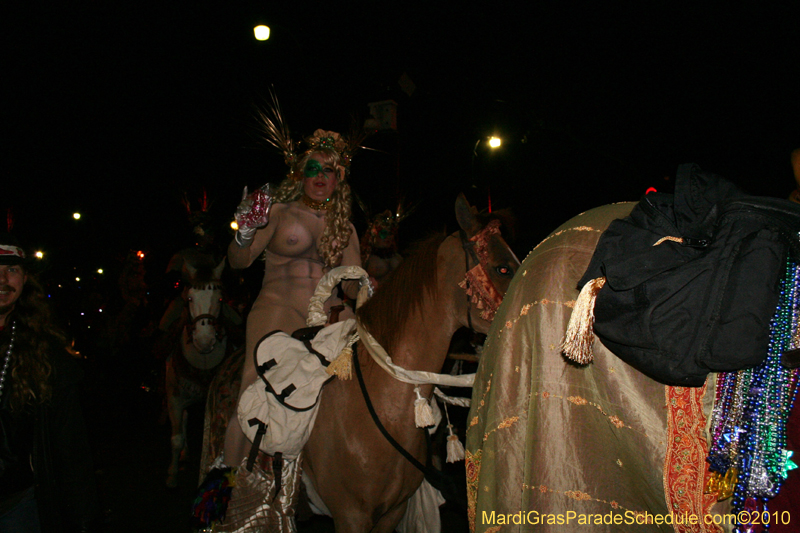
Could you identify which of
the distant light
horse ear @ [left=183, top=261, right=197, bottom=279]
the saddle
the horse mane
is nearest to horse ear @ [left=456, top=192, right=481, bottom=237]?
the horse mane

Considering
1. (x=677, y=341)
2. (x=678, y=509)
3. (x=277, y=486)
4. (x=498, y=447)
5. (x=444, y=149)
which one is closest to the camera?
(x=677, y=341)

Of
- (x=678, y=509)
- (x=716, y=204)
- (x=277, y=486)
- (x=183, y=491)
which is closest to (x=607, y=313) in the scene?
(x=716, y=204)

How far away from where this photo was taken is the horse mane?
2.40 metres

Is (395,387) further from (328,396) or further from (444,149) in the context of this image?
(444,149)

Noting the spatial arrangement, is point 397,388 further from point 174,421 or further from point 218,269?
point 218,269

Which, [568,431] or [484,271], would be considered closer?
[568,431]

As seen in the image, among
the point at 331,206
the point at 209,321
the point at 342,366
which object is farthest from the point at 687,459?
the point at 209,321

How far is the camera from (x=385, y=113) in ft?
24.9

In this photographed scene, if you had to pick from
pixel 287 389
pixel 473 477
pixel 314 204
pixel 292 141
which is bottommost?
pixel 473 477

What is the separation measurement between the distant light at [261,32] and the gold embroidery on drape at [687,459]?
23.5 feet

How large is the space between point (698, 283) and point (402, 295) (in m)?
1.60

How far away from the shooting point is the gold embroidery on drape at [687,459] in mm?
1062

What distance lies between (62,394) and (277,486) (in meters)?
1.21

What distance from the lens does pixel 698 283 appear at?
0.97 meters
